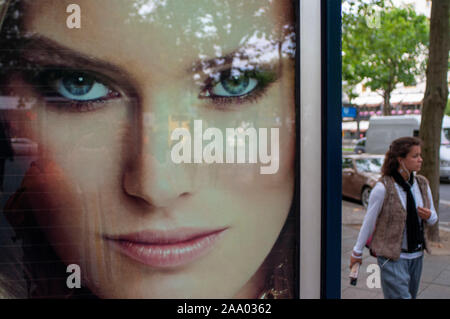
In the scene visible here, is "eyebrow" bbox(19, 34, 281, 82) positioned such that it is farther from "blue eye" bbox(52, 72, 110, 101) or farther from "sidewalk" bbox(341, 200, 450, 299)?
"sidewalk" bbox(341, 200, 450, 299)

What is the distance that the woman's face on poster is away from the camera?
7.38 ft

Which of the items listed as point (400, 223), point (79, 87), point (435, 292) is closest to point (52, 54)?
point (79, 87)

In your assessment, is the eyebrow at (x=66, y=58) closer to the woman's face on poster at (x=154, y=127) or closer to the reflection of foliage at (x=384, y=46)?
the woman's face on poster at (x=154, y=127)

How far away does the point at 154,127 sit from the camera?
2295 millimetres

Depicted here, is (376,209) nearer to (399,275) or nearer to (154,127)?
(399,275)

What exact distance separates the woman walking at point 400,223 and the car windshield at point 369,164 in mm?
7753

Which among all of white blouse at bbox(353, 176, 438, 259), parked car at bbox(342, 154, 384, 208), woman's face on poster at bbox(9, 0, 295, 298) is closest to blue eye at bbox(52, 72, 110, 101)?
woman's face on poster at bbox(9, 0, 295, 298)

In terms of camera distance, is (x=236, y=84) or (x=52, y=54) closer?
(x=52, y=54)

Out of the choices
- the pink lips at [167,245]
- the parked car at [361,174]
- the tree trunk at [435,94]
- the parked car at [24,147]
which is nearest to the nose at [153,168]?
the pink lips at [167,245]

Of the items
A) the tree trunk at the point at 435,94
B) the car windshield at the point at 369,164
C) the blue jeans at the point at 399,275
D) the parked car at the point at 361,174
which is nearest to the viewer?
the blue jeans at the point at 399,275

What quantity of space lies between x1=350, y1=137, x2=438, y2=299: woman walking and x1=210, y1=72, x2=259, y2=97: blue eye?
1.43 meters

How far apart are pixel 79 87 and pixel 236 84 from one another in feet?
3.25

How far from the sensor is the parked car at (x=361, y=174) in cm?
1021
